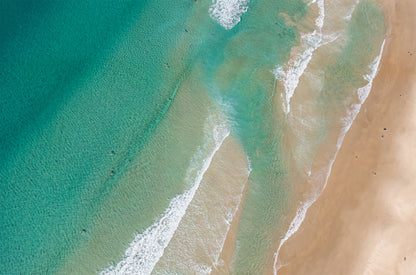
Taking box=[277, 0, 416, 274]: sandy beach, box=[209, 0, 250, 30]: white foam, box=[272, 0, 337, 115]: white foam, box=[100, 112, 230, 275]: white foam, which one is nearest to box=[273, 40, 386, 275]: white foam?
box=[277, 0, 416, 274]: sandy beach

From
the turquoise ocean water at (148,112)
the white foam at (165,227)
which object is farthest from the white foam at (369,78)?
the white foam at (165,227)

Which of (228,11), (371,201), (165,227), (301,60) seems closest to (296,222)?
(371,201)

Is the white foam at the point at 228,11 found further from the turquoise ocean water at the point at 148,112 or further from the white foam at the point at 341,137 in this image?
the white foam at the point at 341,137

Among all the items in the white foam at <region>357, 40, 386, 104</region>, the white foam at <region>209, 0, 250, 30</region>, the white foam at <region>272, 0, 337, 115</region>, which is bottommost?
the white foam at <region>357, 40, 386, 104</region>

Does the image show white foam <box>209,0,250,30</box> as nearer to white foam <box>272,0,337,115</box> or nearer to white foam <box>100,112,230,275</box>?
white foam <box>272,0,337,115</box>

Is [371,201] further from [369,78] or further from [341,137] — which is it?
[369,78]

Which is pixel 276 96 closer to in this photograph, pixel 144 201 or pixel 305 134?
pixel 305 134
